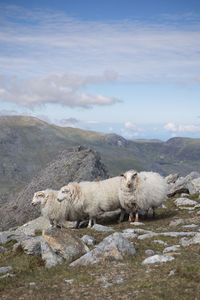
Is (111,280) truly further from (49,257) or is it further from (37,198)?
(37,198)

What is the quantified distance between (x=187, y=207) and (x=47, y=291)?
18180mm

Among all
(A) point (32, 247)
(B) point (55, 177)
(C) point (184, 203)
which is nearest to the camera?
(A) point (32, 247)

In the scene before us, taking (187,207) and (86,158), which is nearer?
(187,207)

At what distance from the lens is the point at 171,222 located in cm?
2091

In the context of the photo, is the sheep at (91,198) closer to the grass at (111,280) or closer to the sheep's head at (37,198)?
the sheep's head at (37,198)

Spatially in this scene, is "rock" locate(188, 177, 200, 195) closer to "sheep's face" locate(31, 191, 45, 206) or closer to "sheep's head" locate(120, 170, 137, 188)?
"sheep's head" locate(120, 170, 137, 188)

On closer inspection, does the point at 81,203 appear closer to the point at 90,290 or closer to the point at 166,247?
the point at 166,247

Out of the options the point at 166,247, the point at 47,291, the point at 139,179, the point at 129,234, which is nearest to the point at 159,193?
the point at 139,179

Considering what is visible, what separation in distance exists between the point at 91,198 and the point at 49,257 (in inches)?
376

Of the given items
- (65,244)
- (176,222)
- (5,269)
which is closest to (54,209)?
(176,222)

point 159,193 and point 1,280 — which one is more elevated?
point 159,193

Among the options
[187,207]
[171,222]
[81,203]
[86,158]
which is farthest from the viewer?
[86,158]

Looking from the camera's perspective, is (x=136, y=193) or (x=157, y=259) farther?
(x=136, y=193)

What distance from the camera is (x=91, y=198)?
22.9 meters
